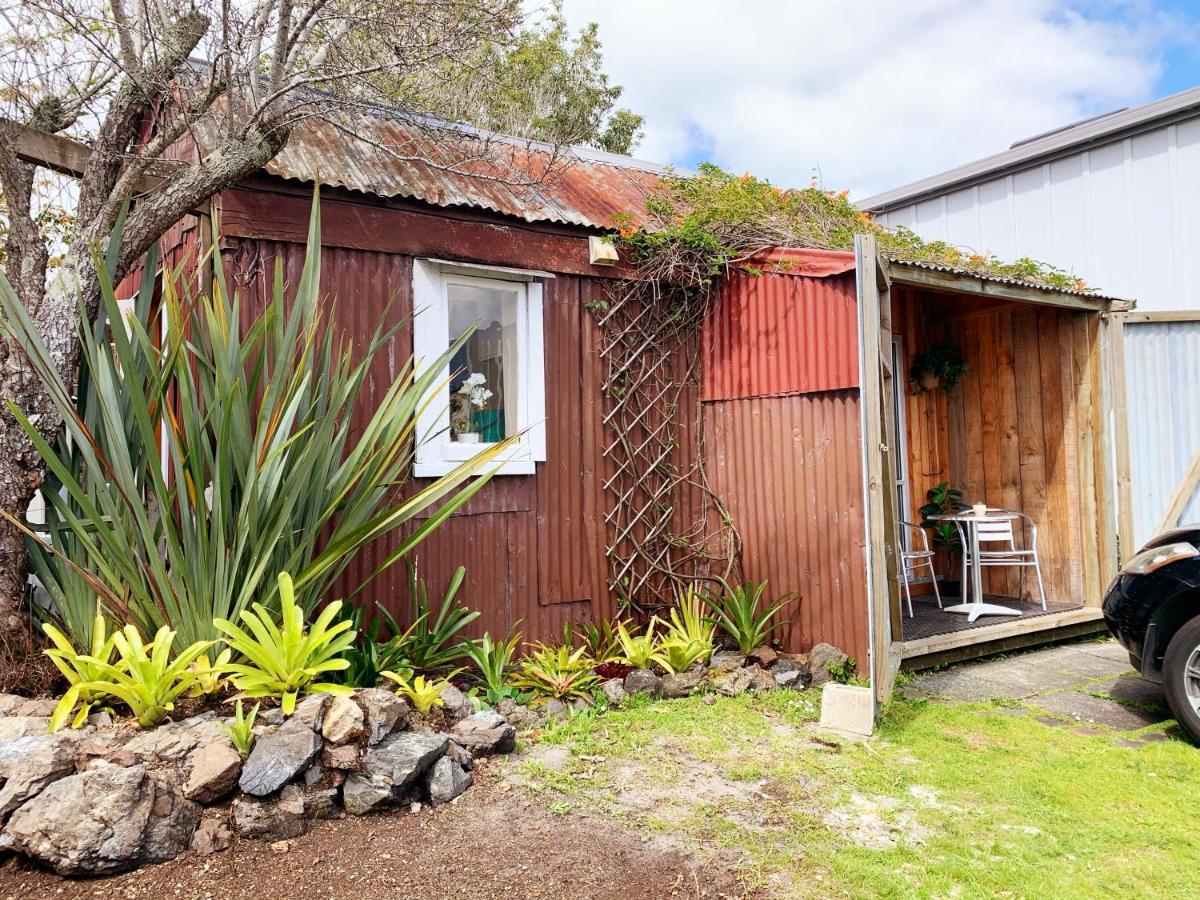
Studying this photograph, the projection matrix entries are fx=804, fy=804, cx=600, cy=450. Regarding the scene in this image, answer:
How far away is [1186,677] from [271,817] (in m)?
4.13

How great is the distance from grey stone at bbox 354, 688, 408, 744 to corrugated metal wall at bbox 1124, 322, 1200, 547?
18.9 ft

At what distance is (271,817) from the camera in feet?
9.50

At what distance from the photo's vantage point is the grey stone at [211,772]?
2873 millimetres

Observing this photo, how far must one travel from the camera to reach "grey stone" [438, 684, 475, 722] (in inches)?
154

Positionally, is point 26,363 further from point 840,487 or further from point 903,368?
point 903,368

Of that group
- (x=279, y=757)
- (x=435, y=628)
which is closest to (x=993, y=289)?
(x=435, y=628)

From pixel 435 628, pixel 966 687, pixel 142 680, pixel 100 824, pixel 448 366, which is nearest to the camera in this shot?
pixel 100 824

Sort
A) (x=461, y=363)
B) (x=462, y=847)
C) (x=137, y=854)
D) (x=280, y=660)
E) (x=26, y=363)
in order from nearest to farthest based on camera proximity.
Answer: (x=137, y=854) → (x=462, y=847) → (x=280, y=660) → (x=26, y=363) → (x=461, y=363)

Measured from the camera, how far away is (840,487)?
5.08 meters

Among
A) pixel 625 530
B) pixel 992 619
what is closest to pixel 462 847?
pixel 625 530

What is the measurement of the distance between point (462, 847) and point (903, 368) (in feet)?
19.4

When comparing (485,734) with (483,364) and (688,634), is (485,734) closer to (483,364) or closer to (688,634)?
(688,634)

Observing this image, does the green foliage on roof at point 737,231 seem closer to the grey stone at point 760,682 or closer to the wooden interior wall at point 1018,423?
the wooden interior wall at point 1018,423

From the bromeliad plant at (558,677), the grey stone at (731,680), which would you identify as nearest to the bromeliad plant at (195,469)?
the bromeliad plant at (558,677)
